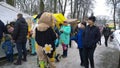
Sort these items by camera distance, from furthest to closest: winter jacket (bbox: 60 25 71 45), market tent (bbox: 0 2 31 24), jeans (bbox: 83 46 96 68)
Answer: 1. market tent (bbox: 0 2 31 24)
2. winter jacket (bbox: 60 25 71 45)
3. jeans (bbox: 83 46 96 68)

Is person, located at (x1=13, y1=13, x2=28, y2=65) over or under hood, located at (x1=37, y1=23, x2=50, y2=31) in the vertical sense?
under

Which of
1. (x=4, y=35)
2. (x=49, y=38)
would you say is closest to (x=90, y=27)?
(x=49, y=38)

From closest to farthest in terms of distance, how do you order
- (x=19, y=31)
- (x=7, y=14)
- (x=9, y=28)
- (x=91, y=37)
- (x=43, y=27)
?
(x=43, y=27) < (x=91, y=37) < (x=19, y=31) < (x=9, y=28) < (x=7, y=14)

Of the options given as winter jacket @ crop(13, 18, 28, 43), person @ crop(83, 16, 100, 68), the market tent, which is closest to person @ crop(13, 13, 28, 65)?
winter jacket @ crop(13, 18, 28, 43)

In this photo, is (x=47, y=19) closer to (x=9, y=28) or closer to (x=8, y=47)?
(x=8, y=47)

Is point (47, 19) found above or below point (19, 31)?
above

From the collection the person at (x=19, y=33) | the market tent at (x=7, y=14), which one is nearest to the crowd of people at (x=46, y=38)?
the person at (x=19, y=33)

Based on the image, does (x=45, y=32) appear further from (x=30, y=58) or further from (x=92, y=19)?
(x=30, y=58)

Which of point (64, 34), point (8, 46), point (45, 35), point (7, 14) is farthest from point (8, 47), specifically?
point (45, 35)

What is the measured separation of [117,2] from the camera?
51.5m

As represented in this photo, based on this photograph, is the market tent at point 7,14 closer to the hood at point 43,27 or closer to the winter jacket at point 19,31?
the winter jacket at point 19,31

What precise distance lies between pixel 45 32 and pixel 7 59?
4680 mm

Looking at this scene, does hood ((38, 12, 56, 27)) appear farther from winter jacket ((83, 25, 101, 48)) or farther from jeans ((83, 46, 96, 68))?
jeans ((83, 46, 96, 68))

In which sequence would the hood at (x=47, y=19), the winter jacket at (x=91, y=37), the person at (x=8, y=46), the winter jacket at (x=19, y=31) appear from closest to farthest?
the hood at (x=47, y=19) < the winter jacket at (x=91, y=37) < the winter jacket at (x=19, y=31) < the person at (x=8, y=46)
